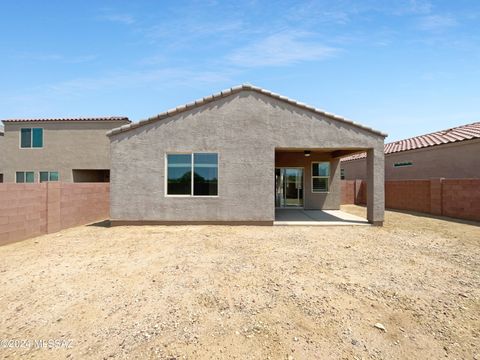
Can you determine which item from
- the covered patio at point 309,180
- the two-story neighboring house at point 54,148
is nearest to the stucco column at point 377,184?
the covered patio at point 309,180

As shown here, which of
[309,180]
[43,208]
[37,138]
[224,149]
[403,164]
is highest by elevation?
[37,138]

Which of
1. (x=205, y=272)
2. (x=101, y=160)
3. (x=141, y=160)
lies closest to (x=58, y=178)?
(x=101, y=160)

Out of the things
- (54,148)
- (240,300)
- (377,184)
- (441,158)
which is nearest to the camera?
(240,300)

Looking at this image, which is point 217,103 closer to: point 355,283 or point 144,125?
point 144,125

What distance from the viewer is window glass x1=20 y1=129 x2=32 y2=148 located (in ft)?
59.5

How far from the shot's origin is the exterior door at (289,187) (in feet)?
47.8

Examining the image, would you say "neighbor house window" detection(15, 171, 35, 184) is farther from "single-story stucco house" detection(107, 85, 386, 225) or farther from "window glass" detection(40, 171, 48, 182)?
"single-story stucco house" detection(107, 85, 386, 225)

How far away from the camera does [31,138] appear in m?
18.1

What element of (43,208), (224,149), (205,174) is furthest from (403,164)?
(43,208)

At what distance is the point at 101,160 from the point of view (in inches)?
698

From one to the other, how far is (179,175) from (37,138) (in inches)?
613

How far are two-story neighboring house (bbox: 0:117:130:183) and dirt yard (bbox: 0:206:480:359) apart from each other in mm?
12300

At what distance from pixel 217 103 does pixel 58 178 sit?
1527cm

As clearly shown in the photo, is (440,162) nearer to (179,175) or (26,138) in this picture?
(179,175)
